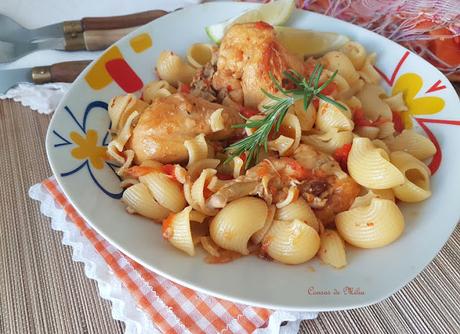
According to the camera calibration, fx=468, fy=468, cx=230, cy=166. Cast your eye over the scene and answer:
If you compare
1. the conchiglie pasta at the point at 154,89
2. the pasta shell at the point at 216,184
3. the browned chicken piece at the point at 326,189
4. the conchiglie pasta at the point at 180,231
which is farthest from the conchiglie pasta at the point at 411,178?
the conchiglie pasta at the point at 154,89

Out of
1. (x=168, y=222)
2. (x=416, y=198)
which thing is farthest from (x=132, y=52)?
(x=416, y=198)

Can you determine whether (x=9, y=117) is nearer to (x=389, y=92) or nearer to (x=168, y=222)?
(x=168, y=222)

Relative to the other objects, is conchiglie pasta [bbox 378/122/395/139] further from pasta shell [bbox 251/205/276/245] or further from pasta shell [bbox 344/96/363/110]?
pasta shell [bbox 251/205/276/245]

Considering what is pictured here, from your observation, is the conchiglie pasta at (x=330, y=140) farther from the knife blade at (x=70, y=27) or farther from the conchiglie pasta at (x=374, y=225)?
the knife blade at (x=70, y=27)

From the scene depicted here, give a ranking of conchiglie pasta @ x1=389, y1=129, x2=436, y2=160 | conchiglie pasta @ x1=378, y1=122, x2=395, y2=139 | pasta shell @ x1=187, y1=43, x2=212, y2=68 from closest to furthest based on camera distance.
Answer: conchiglie pasta @ x1=389, y1=129, x2=436, y2=160 → conchiglie pasta @ x1=378, y1=122, x2=395, y2=139 → pasta shell @ x1=187, y1=43, x2=212, y2=68

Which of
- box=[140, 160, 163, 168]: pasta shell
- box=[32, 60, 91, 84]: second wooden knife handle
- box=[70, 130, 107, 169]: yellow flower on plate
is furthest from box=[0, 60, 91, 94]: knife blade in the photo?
box=[140, 160, 163, 168]: pasta shell

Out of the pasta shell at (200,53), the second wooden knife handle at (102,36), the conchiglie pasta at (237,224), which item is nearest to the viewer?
the conchiglie pasta at (237,224)
